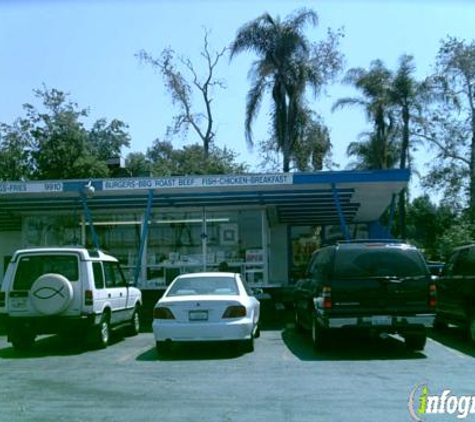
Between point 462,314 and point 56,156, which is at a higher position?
point 56,156

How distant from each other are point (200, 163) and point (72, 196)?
79.2ft

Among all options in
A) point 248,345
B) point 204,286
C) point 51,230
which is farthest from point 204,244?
point 248,345

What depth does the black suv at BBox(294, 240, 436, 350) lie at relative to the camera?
38.8ft

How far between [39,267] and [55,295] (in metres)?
0.87

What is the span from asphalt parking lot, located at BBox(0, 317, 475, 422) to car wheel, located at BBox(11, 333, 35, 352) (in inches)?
5.9

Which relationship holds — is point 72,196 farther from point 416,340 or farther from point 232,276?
point 416,340

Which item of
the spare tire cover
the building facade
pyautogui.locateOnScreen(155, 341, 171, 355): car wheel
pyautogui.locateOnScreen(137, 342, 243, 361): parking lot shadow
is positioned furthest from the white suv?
the building facade

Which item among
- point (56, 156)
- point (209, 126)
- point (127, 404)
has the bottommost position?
point (127, 404)

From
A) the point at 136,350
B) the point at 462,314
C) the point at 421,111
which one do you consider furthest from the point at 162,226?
the point at 421,111

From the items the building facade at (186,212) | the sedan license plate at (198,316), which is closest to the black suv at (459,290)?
the building facade at (186,212)

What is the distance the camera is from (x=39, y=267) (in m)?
13.5

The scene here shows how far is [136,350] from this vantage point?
13523 millimetres

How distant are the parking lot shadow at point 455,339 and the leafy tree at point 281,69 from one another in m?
21.1

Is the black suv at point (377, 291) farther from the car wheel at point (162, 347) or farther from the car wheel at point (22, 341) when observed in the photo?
the car wheel at point (22, 341)
